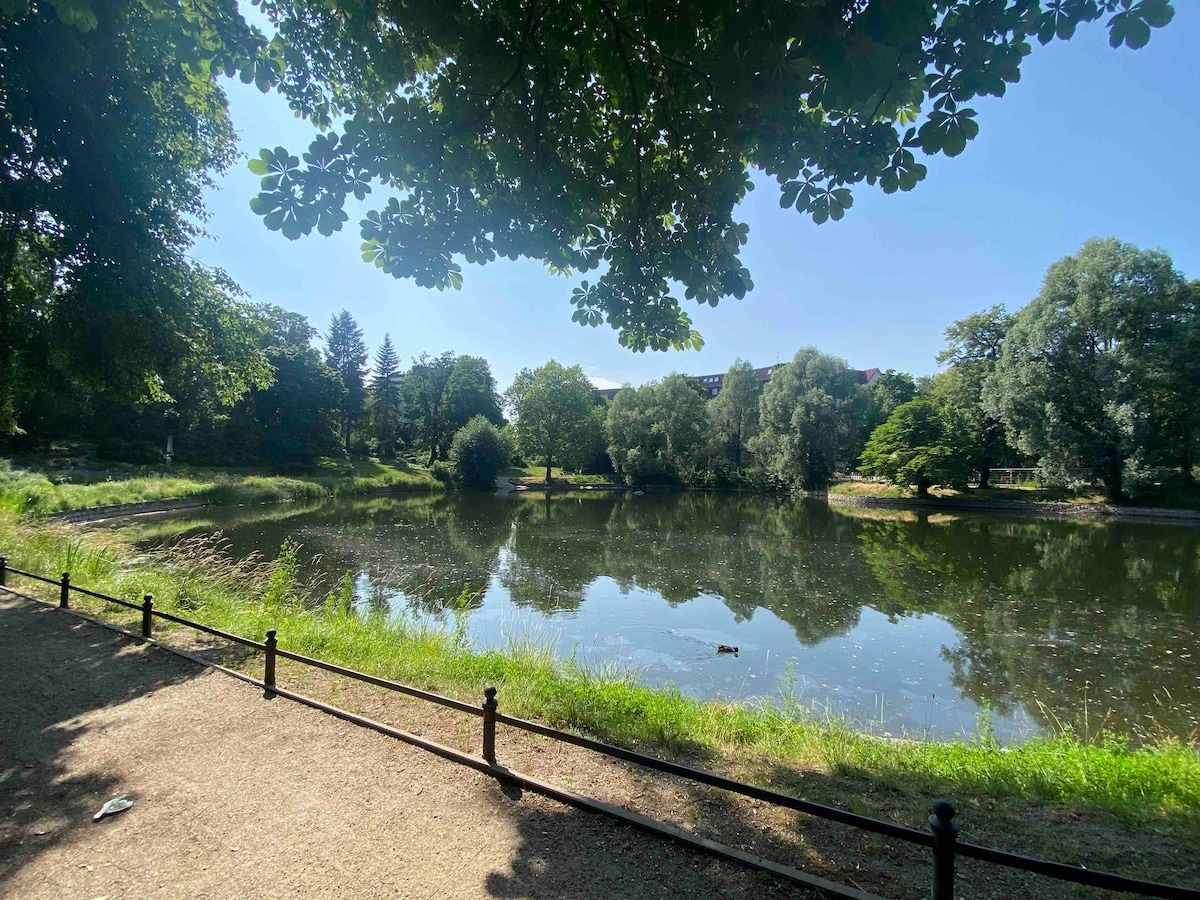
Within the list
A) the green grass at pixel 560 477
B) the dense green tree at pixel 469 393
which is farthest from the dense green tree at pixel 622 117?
the dense green tree at pixel 469 393

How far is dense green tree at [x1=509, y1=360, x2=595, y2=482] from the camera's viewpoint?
48031 mm

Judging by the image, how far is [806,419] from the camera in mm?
35688

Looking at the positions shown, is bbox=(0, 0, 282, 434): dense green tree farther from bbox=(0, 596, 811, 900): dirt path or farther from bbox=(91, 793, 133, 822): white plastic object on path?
bbox=(91, 793, 133, 822): white plastic object on path

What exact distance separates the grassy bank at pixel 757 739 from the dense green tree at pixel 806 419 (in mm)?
32685

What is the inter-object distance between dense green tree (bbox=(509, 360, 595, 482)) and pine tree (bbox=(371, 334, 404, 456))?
532 inches

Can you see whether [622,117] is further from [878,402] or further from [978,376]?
[878,402]

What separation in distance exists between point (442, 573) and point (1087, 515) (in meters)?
30.3

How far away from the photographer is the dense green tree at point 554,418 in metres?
48.0

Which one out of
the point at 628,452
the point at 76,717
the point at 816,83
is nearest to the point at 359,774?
the point at 76,717

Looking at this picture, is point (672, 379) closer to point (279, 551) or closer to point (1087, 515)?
point (1087, 515)

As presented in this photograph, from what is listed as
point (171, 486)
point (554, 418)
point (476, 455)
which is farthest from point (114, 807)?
point (554, 418)

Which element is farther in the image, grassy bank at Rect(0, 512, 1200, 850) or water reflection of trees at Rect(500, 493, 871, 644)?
water reflection of trees at Rect(500, 493, 871, 644)

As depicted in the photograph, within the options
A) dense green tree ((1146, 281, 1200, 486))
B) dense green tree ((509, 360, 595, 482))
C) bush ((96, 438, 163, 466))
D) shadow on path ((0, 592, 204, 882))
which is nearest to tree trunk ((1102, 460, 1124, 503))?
dense green tree ((1146, 281, 1200, 486))

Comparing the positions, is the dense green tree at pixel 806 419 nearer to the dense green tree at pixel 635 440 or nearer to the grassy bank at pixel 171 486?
the dense green tree at pixel 635 440
